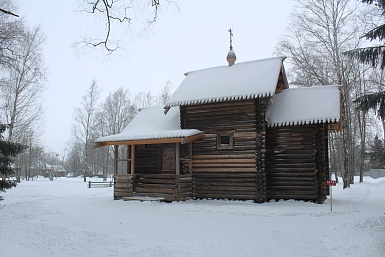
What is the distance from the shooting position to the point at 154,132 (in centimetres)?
1777

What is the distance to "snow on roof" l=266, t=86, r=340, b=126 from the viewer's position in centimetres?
1591

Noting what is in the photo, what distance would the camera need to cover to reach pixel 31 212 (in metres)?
13.8

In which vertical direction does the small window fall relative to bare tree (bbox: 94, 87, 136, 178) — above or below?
below

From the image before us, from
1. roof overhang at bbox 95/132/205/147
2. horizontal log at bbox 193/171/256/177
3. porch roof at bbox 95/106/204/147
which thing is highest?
porch roof at bbox 95/106/204/147

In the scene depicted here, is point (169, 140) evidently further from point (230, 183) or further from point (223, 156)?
point (230, 183)

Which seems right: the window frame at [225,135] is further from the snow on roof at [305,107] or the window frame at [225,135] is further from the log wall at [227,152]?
the snow on roof at [305,107]

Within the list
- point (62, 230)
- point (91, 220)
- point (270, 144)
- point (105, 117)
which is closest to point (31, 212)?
point (91, 220)

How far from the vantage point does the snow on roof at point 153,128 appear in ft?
55.6

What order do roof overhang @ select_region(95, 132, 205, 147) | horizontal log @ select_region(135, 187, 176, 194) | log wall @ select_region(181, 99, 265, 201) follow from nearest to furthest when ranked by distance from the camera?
roof overhang @ select_region(95, 132, 205, 147)
log wall @ select_region(181, 99, 265, 201)
horizontal log @ select_region(135, 187, 176, 194)

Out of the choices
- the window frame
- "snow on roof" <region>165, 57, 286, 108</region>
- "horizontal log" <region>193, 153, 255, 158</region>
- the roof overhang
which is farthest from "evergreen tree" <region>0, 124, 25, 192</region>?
the window frame

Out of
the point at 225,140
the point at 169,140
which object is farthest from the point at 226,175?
the point at 169,140

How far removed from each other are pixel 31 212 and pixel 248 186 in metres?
9.57

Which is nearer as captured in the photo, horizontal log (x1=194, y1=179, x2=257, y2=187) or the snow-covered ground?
the snow-covered ground

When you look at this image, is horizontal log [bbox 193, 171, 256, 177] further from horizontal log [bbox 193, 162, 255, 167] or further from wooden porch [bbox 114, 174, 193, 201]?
wooden porch [bbox 114, 174, 193, 201]
